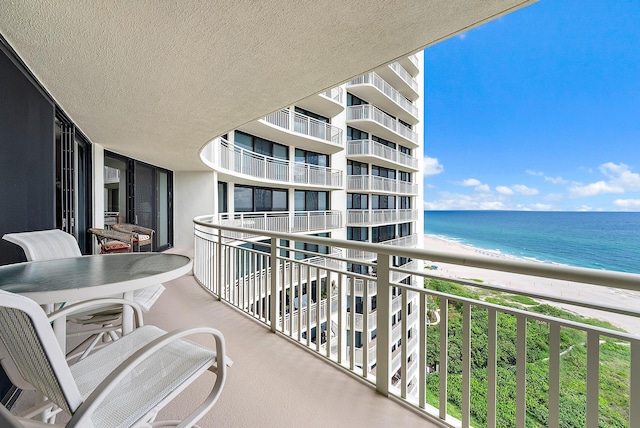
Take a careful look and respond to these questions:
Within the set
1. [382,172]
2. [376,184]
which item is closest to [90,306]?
[376,184]

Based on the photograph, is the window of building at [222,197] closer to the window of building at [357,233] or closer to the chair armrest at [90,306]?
the window of building at [357,233]

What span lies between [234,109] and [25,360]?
2442 mm

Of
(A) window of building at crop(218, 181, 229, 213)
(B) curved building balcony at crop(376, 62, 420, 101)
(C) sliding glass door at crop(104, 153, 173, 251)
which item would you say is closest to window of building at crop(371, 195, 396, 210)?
(B) curved building balcony at crop(376, 62, 420, 101)

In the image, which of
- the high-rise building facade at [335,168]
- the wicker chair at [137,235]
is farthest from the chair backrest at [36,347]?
the high-rise building facade at [335,168]

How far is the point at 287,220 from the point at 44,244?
24.6 ft

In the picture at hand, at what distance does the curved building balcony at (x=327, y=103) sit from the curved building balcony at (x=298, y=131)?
0.51m

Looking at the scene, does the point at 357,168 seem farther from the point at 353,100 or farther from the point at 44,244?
the point at 44,244

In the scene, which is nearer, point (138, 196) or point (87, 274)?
point (87, 274)

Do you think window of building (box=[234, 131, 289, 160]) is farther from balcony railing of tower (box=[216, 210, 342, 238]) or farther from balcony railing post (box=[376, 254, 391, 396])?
balcony railing post (box=[376, 254, 391, 396])

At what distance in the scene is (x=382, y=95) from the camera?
465 inches

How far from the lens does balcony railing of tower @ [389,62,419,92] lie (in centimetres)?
1292

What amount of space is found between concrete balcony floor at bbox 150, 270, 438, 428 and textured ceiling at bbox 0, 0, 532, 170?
204 cm

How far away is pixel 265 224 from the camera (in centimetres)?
852

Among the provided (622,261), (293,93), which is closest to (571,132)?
(622,261)
